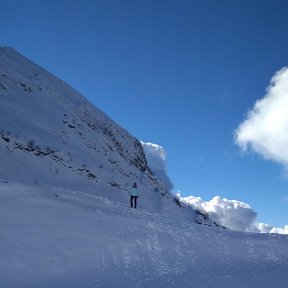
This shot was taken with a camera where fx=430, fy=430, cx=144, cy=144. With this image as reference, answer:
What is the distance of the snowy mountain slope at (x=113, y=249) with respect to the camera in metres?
10.9

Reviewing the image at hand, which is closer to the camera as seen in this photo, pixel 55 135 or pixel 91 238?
pixel 91 238

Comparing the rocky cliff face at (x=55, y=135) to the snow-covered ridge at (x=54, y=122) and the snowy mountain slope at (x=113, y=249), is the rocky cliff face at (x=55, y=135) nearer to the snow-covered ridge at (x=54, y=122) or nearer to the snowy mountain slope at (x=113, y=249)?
the snow-covered ridge at (x=54, y=122)

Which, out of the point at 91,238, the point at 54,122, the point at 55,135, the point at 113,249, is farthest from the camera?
the point at 54,122

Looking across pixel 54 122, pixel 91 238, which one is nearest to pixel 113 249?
pixel 91 238

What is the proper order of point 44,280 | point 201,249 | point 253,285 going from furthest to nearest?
point 201,249, point 253,285, point 44,280

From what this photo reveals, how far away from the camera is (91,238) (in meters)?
13.7

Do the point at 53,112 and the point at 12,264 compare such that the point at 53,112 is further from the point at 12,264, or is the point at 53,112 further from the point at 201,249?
the point at 12,264

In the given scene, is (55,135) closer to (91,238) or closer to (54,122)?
(54,122)

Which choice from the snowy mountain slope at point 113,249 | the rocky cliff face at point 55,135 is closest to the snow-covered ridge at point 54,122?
the rocky cliff face at point 55,135

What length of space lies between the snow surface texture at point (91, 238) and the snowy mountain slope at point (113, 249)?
28 millimetres

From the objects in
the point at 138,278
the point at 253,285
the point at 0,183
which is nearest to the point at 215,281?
the point at 253,285

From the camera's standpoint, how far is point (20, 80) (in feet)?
132

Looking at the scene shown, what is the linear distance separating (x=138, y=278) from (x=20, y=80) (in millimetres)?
32607

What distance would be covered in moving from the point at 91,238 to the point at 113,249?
87 cm
